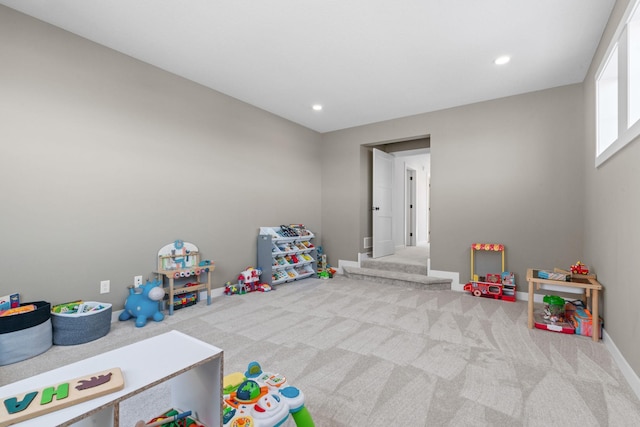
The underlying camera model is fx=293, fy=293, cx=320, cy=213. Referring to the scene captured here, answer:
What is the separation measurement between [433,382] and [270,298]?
229 cm

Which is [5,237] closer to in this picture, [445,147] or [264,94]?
[264,94]

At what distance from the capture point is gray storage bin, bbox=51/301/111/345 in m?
2.34

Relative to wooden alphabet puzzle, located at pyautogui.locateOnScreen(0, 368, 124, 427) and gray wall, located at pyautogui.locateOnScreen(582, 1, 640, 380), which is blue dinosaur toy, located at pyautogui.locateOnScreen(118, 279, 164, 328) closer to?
wooden alphabet puzzle, located at pyautogui.locateOnScreen(0, 368, 124, 427)

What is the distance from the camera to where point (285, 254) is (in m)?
4.44

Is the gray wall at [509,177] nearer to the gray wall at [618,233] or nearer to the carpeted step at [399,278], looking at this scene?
the carpeted step at [399,278]

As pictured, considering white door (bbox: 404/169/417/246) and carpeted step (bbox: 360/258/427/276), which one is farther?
white door (bbox: 404/169/417/246)

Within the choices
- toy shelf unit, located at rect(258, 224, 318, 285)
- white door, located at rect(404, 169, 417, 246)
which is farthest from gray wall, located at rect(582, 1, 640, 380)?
white door, located at rect(404, 169, 417, 246)

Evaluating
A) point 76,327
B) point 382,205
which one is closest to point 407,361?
point 76,327

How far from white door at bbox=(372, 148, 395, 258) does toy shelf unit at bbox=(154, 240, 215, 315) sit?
9.68 ft

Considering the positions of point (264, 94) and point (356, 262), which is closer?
point (264, 94)

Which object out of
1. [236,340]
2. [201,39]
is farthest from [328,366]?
[201,39]

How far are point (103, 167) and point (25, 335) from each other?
1483mm

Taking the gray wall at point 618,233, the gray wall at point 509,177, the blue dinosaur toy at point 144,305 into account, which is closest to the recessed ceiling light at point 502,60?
the gray wall at point 618,233

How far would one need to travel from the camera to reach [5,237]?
89.8 inches
